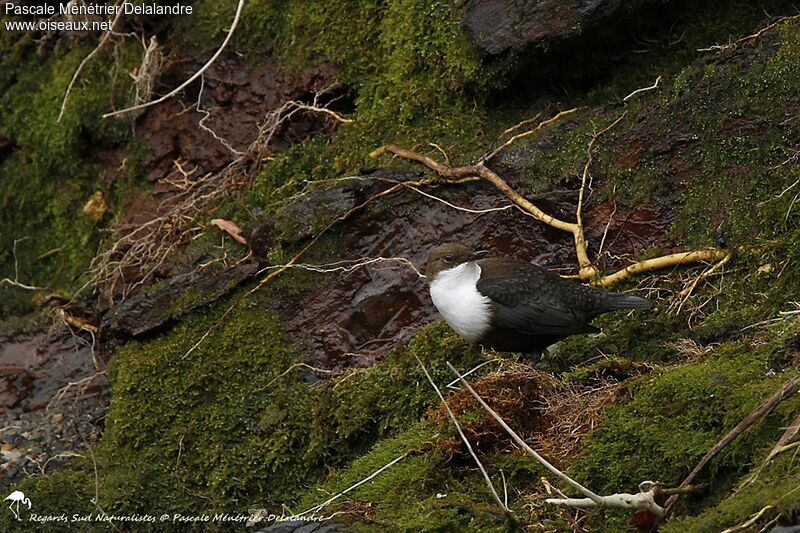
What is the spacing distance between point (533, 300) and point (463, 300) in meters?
0.33

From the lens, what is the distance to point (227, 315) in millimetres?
6168

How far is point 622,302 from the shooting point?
4.88 meters

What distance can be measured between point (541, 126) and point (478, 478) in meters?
2.61

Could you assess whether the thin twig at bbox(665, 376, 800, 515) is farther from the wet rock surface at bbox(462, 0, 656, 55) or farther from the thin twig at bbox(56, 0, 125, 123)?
the thin twig at bbox(56, 0, 125, 123)

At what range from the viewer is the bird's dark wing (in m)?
4.88

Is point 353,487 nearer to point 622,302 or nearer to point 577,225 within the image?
point 622,302

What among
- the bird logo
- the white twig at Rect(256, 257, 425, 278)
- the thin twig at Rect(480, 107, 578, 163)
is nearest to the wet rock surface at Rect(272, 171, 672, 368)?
the white twig at Rect(256, 257, 425, 278)

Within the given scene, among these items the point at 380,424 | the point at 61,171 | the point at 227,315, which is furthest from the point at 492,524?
the point at 61,171

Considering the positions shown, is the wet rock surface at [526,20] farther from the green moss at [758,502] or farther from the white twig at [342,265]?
the green moss at [758,502]

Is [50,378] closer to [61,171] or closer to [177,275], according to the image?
[177,275]

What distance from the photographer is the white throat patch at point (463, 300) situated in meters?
4.86

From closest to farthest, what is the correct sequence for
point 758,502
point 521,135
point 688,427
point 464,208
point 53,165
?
point 758,502
point 688,427
point 464,208
point 521,135
point 53,165

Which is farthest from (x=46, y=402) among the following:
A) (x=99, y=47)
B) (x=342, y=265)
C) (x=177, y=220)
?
(x=99, y=47)

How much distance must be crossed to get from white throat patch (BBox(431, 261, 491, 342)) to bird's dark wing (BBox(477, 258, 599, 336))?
5cm
